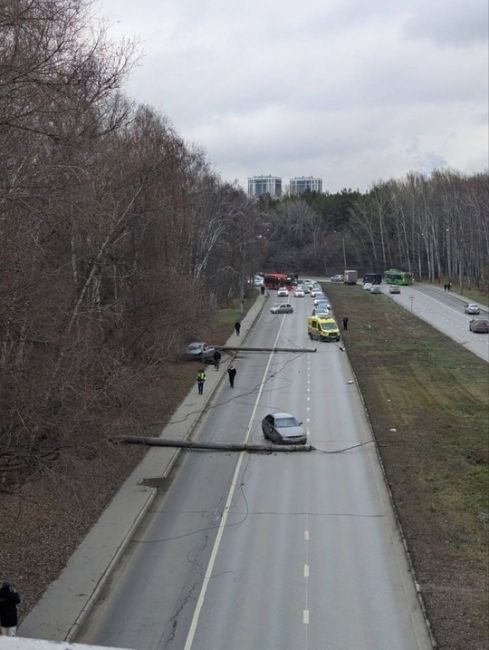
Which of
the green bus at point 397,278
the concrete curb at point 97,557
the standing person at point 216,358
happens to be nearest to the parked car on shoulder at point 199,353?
the standing person at point 216,358

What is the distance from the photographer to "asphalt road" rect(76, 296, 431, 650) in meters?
14.4

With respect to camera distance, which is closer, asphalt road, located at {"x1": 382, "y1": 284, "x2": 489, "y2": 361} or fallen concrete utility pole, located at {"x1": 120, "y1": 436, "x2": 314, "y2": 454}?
fallen concrete utility pole, located at {"x1": 120, "y1": 436, "x2": 314, "y2": 454}

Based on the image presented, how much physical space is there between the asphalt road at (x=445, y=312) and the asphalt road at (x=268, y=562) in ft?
90.9

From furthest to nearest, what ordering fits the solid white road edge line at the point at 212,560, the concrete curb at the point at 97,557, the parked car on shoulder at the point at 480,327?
the parked car on shoulder at the point at 480,327
the solid white road edge line at the point at 212,560
the concrete curb at the point at 97,557

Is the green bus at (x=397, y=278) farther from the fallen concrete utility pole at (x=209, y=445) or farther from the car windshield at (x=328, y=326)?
the fallen concrete utility pole at (x=209, y=445)

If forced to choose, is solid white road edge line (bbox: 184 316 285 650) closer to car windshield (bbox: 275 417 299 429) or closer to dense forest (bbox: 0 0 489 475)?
car windshield (bbox: 275 417 299 429)

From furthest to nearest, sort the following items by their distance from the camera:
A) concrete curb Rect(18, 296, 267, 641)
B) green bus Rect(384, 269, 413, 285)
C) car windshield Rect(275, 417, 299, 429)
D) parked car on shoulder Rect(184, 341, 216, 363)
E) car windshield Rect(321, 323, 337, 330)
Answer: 1. green bus Rect(384, 269, 413, 285)
2. car windshield Rect(321, 323, 337, 330)
3. parked car on shoulder Rect(184, 341, 216, 363)
4. car windshield Rect(275, 417, 299, 429)
5. concrete curb Rect(18, 296, 267, 641)

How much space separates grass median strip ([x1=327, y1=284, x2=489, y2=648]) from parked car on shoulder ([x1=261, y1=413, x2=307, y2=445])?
2899 millimetres

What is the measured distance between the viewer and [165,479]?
24.2 metres

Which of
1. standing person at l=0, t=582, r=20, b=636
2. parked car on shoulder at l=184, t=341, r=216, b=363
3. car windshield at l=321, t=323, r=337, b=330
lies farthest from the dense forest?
car windshield at l=321, t=323, r=337, b=330

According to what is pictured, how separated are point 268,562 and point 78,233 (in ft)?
31.7

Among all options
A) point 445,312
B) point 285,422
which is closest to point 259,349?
point 285,422

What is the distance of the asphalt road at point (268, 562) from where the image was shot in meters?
14.4

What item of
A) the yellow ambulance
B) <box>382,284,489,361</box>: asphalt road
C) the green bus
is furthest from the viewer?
the green bus
